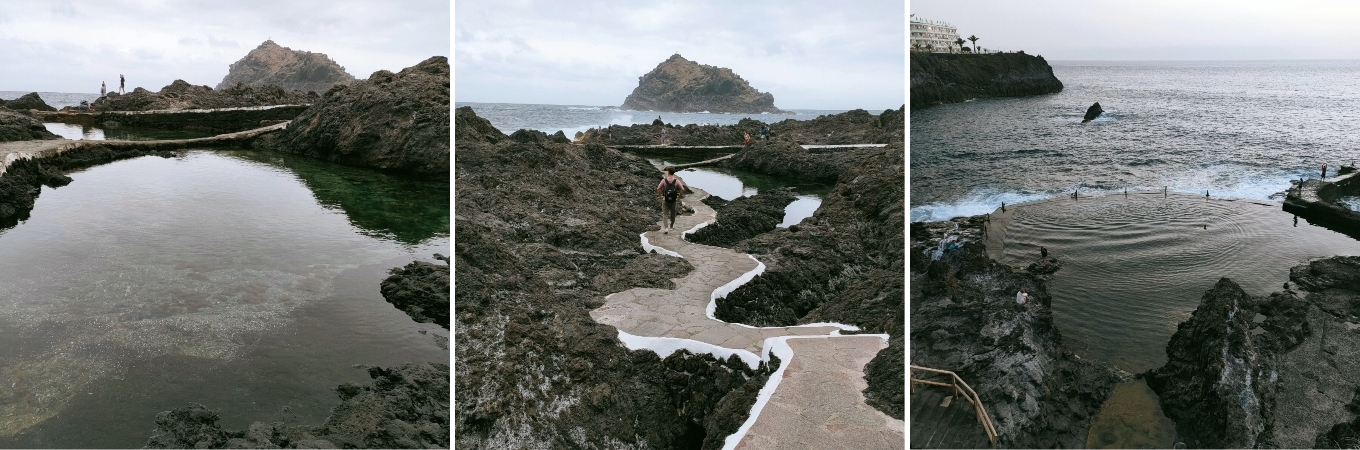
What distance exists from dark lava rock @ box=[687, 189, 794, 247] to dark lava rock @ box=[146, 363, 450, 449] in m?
3.79

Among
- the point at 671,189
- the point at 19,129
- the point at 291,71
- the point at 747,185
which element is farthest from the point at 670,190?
the point at 291,71

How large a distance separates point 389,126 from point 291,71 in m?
37.1

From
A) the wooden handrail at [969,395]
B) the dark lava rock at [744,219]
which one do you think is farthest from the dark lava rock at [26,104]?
the wooden handrail at [969,395]

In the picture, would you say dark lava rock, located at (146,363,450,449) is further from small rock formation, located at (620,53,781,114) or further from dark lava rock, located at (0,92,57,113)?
small rock formation, located at (620,53,781,114)

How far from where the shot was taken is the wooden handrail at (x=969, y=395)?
11.7ft

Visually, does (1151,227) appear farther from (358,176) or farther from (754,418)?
(358,176)

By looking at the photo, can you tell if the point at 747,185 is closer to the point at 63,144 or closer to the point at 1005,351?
the point at 1005,351

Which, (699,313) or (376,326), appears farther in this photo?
(376,326)

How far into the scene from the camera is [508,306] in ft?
15.6

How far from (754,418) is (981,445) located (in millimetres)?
1285

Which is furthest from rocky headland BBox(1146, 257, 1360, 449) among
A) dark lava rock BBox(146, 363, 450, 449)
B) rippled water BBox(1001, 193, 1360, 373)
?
dark lava rock BBox(146, 363, 450, 449)

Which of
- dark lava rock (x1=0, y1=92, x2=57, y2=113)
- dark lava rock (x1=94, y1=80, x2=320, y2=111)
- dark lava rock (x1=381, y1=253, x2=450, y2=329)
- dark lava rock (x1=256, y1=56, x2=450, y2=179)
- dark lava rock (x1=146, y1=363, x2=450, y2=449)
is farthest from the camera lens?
dark lava rock (x1=94, y1=80, x2=320, y2=111)

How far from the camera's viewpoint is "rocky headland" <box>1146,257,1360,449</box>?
4.21 metres

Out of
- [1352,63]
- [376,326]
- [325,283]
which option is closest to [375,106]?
[325,283]
